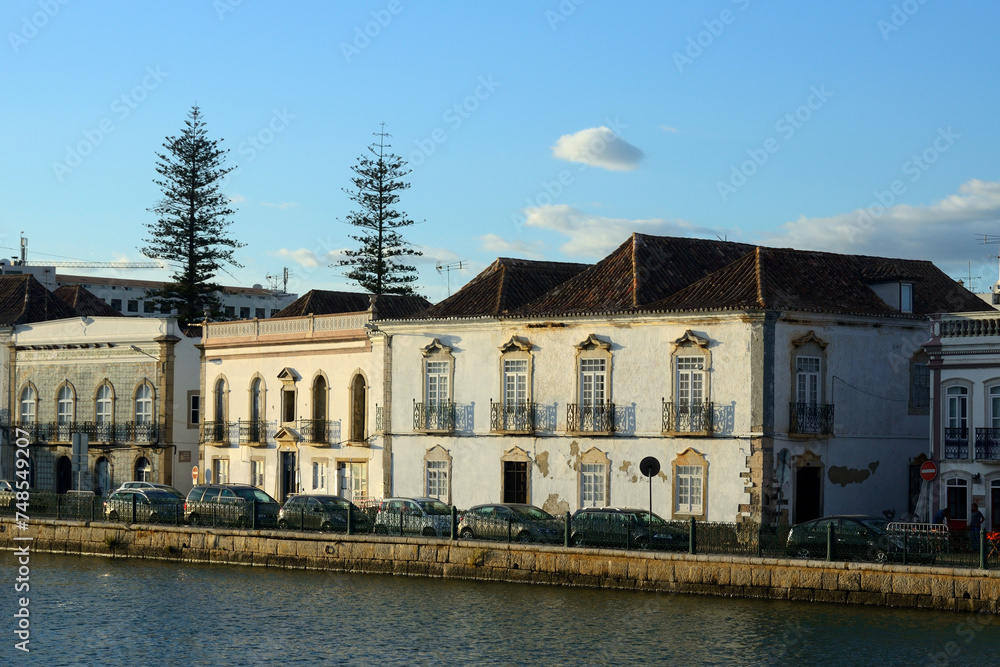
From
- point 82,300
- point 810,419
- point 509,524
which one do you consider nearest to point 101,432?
point 82,300

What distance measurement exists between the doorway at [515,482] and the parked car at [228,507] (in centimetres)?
635

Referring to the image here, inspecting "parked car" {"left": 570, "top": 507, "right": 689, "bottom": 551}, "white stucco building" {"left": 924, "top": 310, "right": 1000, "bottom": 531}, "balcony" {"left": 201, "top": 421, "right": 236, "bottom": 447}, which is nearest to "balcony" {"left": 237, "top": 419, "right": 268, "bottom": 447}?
"balcony" {"left": 201, "top": 421, "right": 236, "bottom": 447}

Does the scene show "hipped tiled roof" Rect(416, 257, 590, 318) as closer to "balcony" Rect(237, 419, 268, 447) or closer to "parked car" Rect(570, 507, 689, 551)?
"balcony" Rect(237, 419, 268, 447)

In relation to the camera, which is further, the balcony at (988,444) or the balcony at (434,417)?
the balcony at (434,417)

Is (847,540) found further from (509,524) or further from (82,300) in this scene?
(82,300)

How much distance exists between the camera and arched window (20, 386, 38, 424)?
187 ft

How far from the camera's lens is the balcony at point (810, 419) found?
38.2 metres

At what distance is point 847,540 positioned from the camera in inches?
1231

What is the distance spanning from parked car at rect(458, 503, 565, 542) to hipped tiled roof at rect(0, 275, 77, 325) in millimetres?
29264

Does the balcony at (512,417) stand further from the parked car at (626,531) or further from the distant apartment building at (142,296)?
the distant apartment building at (142,296)

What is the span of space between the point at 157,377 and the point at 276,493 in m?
7.66

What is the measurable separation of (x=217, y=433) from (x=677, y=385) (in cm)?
1841

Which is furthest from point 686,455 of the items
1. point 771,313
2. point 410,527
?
point 410,527

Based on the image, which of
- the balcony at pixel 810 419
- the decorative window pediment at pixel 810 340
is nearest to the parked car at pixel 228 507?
the balcony at pixel 810 419
